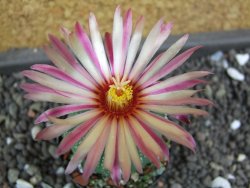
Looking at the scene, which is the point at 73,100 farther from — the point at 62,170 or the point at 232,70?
the point at 232,70

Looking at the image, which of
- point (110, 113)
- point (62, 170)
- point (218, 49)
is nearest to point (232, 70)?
point (218, 49)

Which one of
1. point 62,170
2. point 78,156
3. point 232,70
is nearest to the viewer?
point 78,156

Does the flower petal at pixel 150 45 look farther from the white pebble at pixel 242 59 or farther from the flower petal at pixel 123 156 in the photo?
the white pebble at pixel 242 59

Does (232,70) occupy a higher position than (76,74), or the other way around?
(76,74)

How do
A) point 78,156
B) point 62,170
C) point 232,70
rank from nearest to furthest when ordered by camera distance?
1. point 78,156
2. point 62,170
3. point 232,70


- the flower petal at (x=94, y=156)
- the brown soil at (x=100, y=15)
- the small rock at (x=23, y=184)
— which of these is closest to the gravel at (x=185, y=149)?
the small rock at (x=23, y=184)

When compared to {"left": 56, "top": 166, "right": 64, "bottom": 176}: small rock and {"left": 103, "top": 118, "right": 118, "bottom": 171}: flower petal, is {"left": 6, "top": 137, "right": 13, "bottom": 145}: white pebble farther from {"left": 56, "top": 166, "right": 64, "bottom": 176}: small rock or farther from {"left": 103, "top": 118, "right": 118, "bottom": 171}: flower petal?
{"left": 103, "top": 118, "right": 118, "bottom": 171}: flower petal

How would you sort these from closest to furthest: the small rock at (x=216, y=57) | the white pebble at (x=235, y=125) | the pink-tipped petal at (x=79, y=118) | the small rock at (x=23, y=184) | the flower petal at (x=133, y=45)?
1. the pink-tipped petal at (x=79, y=118)
2. the flower petal at (x=133, y=45)
3. the small rock at (x=23, y=184)
4. the white pebble at (x=235, y=125)
5. the small rock at (x=216, y=57)

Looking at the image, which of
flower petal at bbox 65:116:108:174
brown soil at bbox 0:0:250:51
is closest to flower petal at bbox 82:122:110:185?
flower petal at bbox 65:116:108:174

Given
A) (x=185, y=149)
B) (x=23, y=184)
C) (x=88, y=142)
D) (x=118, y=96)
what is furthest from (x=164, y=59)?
(x=23, y=184)
